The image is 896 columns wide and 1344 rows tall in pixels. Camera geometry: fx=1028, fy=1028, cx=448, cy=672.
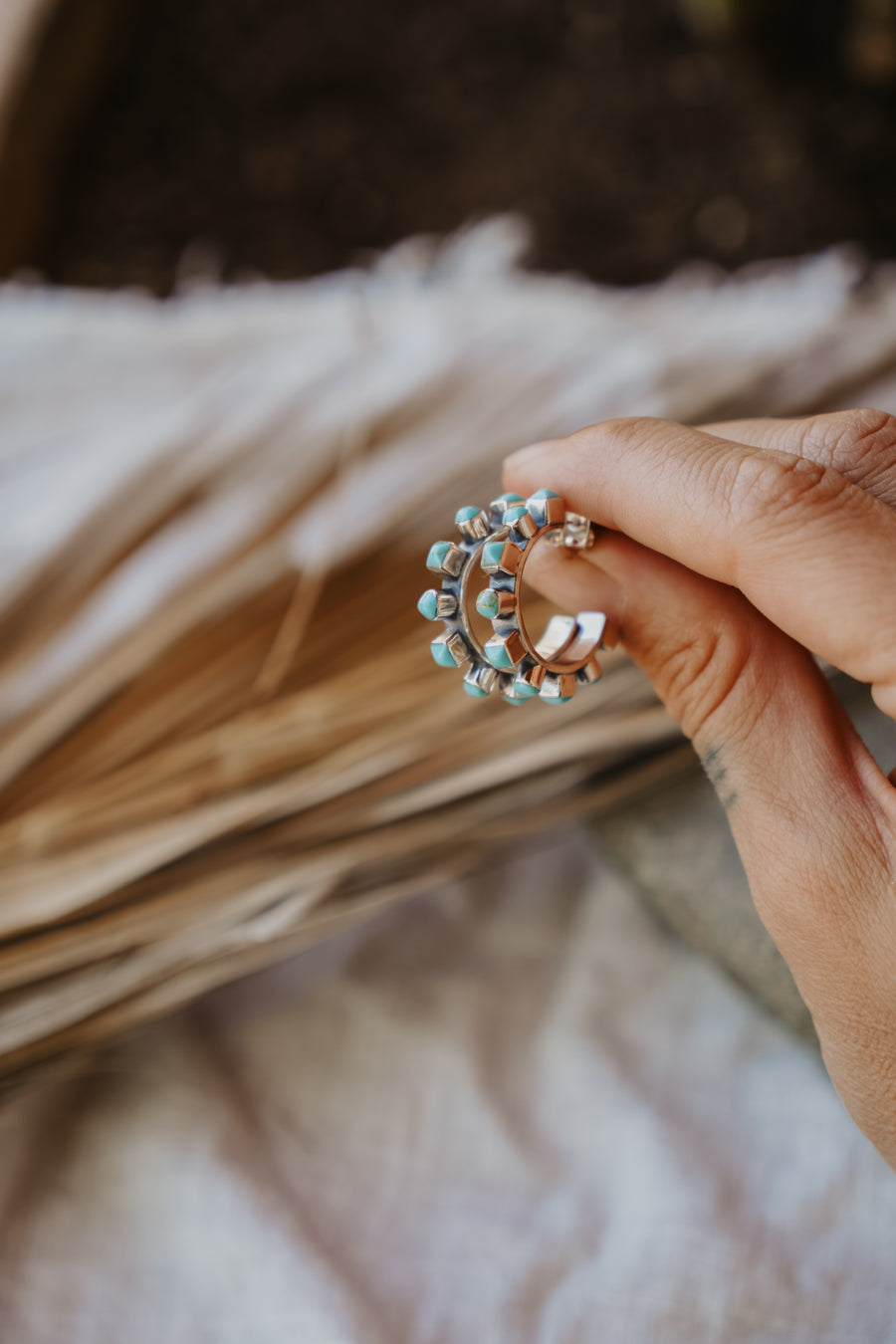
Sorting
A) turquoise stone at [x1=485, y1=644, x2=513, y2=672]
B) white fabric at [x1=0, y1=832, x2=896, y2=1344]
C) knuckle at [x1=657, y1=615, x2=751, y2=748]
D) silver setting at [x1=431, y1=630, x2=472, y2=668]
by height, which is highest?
silver setting at [x1=431, y1=630, x2=472, y2=668]

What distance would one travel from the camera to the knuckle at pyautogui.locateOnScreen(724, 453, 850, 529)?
1.76ft

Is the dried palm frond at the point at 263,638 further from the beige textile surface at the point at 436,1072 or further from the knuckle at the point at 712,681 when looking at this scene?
the knuckle at the point at 712,681

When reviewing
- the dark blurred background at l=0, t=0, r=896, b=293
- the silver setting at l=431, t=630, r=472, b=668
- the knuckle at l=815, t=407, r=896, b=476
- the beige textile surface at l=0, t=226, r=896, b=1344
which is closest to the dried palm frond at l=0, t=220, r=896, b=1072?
the beige textile surface at l=0, t=226, r=896, b=1344

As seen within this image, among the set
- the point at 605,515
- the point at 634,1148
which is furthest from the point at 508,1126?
the point at 605,515

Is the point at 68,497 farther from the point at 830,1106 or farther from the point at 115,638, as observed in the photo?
the point at 830,1106

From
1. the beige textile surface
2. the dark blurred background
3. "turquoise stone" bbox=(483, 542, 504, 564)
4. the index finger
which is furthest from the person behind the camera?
the dark blurred background

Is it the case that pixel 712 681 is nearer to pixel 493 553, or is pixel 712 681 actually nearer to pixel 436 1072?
pixel 493 553

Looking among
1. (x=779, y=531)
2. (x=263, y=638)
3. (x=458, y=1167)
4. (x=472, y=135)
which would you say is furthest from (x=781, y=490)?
(x=472, y=135)

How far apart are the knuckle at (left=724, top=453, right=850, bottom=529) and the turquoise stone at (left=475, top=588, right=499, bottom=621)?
0.16m

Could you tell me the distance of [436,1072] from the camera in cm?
86

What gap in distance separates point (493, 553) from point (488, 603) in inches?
1.3

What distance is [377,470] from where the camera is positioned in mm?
918

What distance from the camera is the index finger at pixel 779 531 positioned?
0.52m

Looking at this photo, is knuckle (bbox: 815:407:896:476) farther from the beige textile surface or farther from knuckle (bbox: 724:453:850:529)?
the beige textile surface
